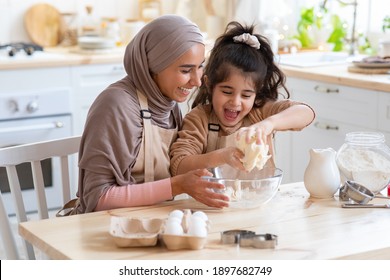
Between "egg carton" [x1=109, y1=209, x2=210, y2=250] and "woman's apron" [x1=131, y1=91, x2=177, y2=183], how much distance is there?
427mm

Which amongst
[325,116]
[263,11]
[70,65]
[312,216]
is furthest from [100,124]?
[263,11]

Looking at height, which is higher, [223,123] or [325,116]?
[223,123]

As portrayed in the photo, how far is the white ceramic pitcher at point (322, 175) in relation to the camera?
6.74ft

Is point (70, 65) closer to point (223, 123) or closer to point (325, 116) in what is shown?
point (325, 116)

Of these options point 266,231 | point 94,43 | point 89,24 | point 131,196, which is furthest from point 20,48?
point 266,231

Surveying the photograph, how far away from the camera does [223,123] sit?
91.1 inches

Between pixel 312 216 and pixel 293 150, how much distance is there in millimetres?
2170

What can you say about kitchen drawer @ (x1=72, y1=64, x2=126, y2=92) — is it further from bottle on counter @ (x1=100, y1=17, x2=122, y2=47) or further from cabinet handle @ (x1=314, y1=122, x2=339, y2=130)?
cabinet handle @ (x1=314, y1=122, x2=339, y2=130)

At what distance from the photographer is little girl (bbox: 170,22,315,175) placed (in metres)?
2.25

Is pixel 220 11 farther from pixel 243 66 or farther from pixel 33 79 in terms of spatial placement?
pixel 243 66

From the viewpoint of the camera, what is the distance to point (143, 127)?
7.04 feet

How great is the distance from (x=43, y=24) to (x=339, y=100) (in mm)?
2067

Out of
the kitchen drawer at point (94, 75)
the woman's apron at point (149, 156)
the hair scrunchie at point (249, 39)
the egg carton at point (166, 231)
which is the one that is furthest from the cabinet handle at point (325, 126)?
the egg carton at point (166, 231)

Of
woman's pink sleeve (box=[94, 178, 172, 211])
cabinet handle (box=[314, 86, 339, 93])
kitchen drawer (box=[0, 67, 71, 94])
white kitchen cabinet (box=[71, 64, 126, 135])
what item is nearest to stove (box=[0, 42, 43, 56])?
kitchen drawer (box=[0, 67, 71, 94])
